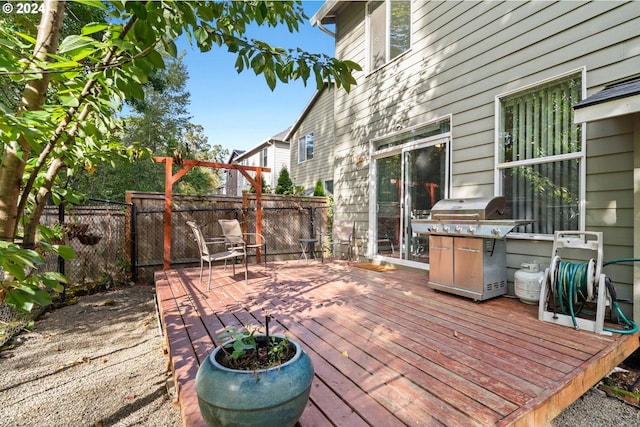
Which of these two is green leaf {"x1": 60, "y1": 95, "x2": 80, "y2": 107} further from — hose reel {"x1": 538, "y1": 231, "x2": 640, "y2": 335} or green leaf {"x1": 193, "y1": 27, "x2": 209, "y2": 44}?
hose reel {"x1": 538, "y1": 231, "x2": 640, "y2": 335}

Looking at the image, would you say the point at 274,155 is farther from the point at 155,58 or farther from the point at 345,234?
the point at 155,58

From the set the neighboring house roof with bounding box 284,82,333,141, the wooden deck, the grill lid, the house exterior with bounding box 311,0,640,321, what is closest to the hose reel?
the wooden deck

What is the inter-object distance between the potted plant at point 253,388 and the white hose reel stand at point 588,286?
8.25ft

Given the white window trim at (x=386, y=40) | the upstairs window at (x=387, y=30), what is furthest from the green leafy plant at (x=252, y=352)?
the upstairs window at (x=387, y=30)

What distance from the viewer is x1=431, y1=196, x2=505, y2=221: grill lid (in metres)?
3.30

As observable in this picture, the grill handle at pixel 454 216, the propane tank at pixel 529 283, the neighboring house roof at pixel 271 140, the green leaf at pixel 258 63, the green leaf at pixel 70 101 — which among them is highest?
the neighboring house roof at pixel 271 140

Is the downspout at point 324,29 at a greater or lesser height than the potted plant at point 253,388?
greater

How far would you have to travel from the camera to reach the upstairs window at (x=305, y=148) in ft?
45.2

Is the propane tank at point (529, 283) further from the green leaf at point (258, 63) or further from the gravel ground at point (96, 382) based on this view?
the green leaf at point (258, 63)

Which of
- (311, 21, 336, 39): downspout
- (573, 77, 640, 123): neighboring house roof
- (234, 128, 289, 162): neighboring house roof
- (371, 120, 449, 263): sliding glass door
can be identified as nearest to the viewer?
(573, 77, 640, 123): neighboring house roof

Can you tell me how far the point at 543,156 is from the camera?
11.3 feet

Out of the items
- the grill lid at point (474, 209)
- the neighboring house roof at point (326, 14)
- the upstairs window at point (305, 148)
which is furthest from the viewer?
the upstairs window at point (305, 148)

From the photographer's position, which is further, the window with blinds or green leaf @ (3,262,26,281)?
the window with blinds

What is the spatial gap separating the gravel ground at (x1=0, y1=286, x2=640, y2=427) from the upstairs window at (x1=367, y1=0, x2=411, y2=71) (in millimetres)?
5203
